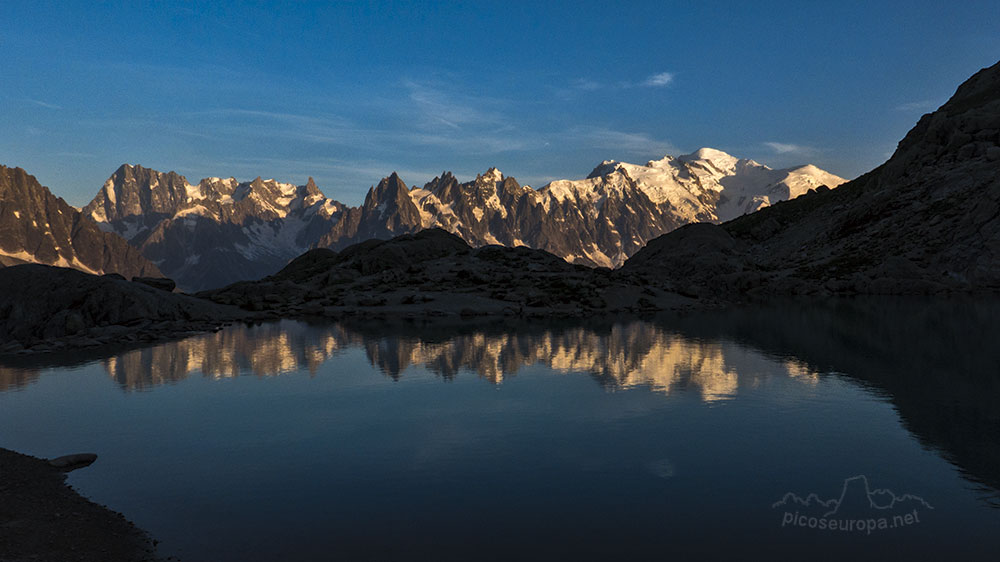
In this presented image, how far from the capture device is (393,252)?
15788cm

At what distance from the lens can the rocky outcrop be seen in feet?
409

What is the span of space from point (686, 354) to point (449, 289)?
7266cm

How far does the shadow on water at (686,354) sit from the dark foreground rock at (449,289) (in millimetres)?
17193

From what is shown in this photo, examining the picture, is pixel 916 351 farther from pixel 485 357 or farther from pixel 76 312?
pixel 76 312

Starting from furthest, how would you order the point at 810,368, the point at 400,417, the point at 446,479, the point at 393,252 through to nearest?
the point at 393,252 < the point at 810,368 < the point at 400,417 < the point at 446,479

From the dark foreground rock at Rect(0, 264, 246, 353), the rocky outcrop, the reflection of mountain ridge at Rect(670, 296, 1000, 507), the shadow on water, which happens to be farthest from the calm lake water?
the rocky outcrop

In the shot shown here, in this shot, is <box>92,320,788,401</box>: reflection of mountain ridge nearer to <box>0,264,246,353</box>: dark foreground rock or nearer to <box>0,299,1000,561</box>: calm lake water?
<box>0,299,1000,561</box>: calm lake water

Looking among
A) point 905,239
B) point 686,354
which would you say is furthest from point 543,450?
point 905,239

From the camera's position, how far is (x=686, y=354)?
2210 inches

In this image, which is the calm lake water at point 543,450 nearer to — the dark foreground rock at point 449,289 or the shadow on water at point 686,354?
the shadow on water at point 686,354

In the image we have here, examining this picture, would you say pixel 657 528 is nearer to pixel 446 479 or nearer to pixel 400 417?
pixel 446 479

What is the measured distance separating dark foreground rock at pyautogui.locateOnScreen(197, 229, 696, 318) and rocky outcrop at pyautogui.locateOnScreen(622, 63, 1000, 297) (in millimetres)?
23219

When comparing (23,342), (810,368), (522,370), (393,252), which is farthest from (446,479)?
(393,252)

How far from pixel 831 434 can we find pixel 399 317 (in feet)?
270
